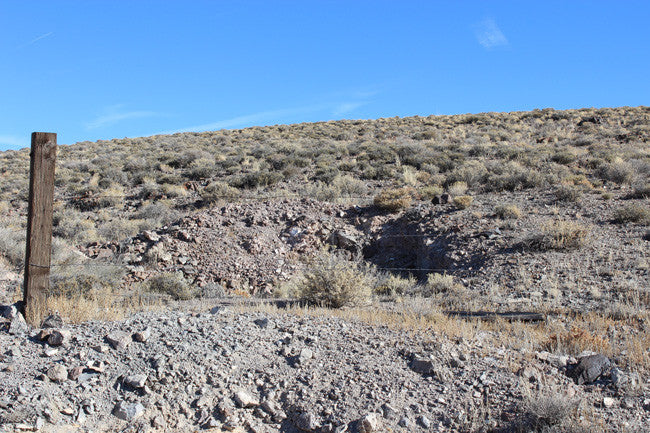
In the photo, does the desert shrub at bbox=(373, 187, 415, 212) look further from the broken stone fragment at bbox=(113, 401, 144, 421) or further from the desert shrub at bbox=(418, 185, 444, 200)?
the broken stone fragment at bbox=(113, 401, 144, 421)

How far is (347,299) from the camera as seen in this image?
8.95 metres

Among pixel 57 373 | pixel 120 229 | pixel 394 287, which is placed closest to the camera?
pixel 57 373

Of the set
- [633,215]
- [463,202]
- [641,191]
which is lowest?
[633,215]

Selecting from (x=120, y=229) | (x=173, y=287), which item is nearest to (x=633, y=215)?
(x=173, y=287)

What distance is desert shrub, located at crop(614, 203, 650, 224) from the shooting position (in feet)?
40.5

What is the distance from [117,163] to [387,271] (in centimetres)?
2105

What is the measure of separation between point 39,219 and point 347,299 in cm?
515

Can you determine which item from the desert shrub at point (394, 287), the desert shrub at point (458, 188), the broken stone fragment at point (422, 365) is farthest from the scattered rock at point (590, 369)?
the desert shrub at point (458, 188)

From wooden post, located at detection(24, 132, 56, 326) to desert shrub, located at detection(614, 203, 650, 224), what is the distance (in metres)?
12.9

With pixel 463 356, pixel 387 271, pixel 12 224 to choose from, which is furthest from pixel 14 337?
pixel 12 224

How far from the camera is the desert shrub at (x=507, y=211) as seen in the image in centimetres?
1345

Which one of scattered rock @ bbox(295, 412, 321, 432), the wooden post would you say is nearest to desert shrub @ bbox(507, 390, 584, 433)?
scattered rock @ bbox(295, 412, 321, 432)

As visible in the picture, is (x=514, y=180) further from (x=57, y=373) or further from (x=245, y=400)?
(x=57, y=373)

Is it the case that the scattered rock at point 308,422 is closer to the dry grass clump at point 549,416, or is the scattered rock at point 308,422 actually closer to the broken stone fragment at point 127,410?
the broken stone fragment at point 127,410
